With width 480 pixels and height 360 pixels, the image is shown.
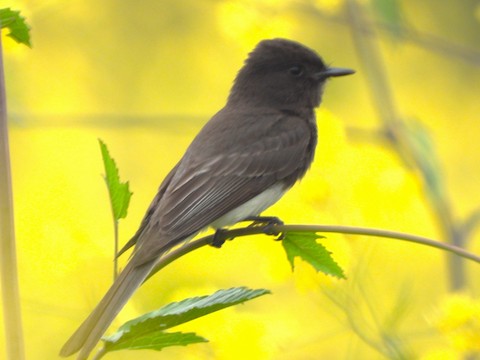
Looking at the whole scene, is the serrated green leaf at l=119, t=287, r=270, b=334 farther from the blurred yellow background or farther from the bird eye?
the bird eye

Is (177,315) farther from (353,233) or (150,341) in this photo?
(353,233)

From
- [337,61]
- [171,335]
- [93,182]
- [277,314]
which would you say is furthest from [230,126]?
[337,61]

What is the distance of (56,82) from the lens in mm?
6465

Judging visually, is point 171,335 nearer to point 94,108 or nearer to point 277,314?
point 277,314

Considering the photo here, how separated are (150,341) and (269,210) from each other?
1583mm

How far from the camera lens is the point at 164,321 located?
136cm

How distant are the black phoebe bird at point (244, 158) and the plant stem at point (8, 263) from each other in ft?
1.39

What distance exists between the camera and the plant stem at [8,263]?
1.16 meters

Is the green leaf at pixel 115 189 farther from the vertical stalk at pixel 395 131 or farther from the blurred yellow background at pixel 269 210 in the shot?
the vertical stalk at pixel 395 131

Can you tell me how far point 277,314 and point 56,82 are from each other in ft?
12.1

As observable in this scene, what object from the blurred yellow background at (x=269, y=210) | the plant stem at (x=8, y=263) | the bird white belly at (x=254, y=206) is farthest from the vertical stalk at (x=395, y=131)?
the plant stem at (x=8, y=263)

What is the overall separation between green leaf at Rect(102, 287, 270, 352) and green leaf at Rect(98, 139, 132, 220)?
7.6 inches

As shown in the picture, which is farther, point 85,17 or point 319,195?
point 85,17

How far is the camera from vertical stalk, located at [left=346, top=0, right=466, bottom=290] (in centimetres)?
302
